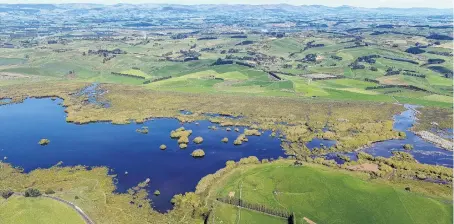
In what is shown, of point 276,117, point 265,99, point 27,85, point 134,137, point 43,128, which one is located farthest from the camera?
point 27,85

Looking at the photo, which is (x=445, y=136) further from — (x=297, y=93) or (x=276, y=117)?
(x=297, y=93)

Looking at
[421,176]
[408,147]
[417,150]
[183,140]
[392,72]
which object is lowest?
[183,140]

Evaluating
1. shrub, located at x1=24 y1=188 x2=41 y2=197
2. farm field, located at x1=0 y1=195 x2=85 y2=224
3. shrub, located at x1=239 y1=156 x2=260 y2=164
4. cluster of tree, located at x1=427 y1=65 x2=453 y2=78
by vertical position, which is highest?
cluster of tree, located at x1=427 y1=65 x2=453 y2=78

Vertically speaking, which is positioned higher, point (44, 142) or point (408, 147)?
point (408, 147)

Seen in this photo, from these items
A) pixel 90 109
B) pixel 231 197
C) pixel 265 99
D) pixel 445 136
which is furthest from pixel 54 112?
pixel 445 136

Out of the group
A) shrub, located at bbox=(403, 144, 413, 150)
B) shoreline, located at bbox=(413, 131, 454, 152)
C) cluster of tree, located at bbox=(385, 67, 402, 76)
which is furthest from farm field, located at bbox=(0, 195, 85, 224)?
cluster of tree, located at bbox=(385, 67, 402, 76)

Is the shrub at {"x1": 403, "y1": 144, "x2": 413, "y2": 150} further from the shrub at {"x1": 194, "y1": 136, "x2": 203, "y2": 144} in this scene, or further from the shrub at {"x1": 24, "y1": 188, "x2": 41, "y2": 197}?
the shrub at {"x1": 24, "y1": 188, "x2": 41, "y2": 197}

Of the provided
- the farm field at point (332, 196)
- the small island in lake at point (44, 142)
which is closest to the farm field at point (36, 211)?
the farm field at point (332, 196)

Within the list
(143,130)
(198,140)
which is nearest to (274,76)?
(143,130)

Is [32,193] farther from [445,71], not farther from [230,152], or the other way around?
[445,71]
